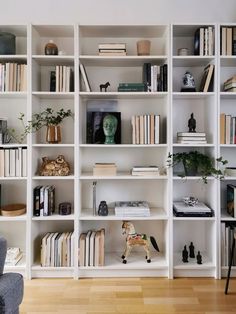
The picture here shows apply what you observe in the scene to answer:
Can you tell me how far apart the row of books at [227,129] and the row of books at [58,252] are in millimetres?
1629

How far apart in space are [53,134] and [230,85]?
1.66m

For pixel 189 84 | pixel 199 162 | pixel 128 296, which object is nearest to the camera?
pixel 128 296


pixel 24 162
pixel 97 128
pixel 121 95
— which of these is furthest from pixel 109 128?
pixel 24 162

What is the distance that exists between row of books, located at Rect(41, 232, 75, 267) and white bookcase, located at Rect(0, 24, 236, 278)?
0.16 ft

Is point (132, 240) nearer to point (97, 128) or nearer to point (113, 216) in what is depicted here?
point (113, 216)

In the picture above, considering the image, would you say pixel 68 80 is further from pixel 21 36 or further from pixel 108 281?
pixel 108 281

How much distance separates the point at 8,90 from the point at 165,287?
86.1 inches

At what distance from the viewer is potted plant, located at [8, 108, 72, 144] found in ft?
9.30

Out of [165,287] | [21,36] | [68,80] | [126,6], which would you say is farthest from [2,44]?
[165,287]

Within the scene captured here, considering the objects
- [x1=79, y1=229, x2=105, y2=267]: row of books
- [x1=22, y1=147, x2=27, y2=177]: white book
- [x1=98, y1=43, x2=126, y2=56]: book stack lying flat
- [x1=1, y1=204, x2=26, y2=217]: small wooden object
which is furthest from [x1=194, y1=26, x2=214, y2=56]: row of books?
[x1=1, y1=204, x2=26, y2=217]: small wooden object

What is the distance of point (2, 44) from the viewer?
2824mm

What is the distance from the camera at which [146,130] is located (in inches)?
112

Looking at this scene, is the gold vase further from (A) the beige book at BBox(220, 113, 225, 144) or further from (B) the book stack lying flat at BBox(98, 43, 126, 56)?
(A) the beige book at BBox(220, 113, 225, 144)

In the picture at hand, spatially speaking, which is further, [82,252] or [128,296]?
[82,252]
